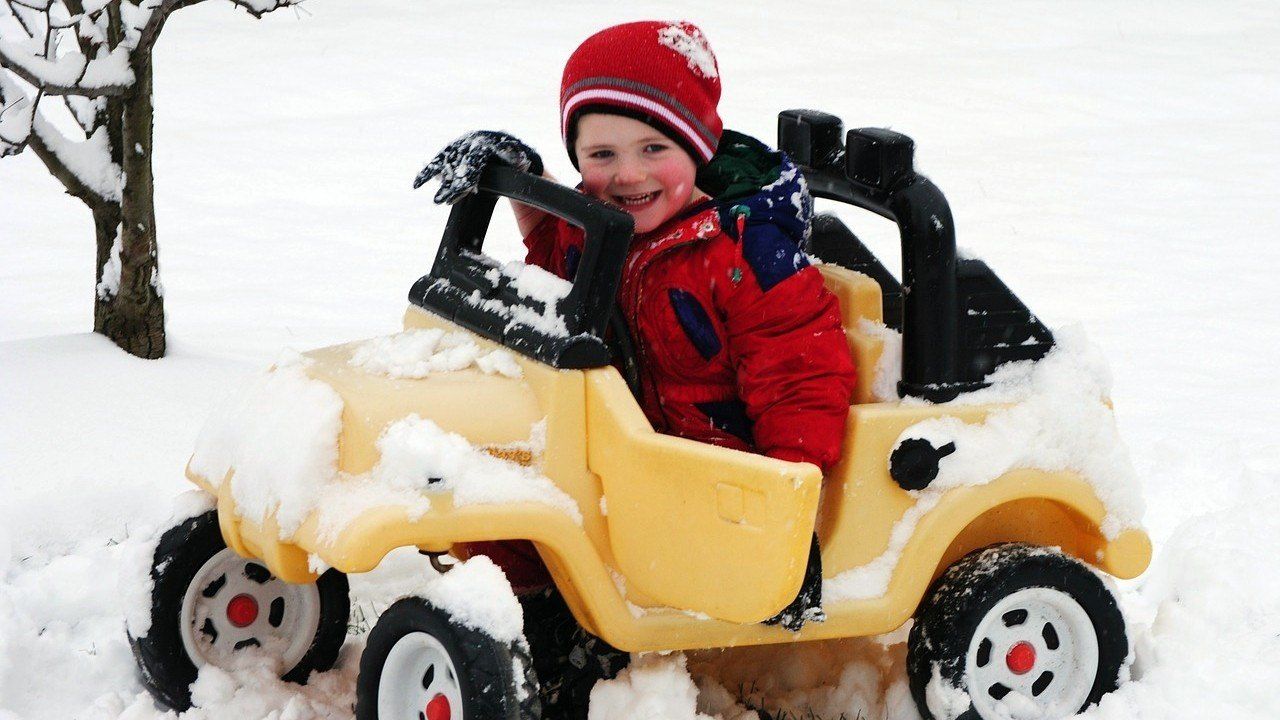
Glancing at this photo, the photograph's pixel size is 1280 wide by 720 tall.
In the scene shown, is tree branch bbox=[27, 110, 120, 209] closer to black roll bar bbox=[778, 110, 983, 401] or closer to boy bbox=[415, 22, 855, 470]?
boy bbox=[415, 22, 855, 470]

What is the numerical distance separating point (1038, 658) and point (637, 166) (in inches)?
52.2

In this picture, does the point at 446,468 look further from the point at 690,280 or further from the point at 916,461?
the point at 916,461

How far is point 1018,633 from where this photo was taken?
9.93 ft

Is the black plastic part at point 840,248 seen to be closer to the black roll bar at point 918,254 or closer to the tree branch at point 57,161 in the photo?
the black roll bar at point 918,254

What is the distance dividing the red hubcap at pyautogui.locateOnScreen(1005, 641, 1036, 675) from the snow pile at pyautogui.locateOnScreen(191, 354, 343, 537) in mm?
1453

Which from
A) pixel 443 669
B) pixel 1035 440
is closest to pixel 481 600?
pixel 443 669

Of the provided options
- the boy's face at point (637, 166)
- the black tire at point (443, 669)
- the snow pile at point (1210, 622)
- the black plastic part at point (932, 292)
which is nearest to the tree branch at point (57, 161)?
the boy's face at point (637, 166)

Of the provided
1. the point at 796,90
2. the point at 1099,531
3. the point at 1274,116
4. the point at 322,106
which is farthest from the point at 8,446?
the point at 1274,116

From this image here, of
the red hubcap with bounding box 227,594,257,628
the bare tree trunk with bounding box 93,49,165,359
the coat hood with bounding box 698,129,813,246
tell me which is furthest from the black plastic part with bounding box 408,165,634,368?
the bare tree trunk with bounding box 93,49,165,359

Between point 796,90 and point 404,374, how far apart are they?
800 cm

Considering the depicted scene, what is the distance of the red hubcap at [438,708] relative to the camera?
2533 mm

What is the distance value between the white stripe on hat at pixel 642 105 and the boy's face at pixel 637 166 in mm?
35

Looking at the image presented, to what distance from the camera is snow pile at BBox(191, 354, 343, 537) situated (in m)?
2.53

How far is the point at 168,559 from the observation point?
297 cm
